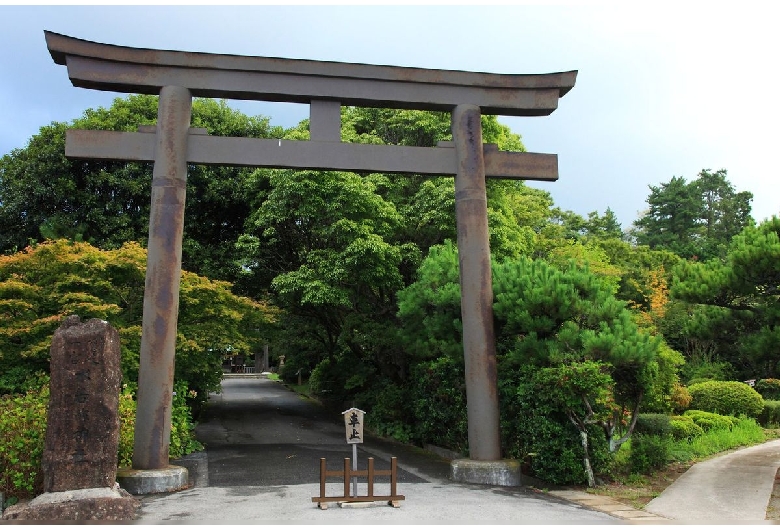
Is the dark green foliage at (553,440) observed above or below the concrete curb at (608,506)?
above

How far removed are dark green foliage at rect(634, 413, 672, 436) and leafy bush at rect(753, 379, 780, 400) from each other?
1117cm

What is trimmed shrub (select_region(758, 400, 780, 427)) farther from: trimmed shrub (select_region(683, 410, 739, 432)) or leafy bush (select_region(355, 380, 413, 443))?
leafy bush (select_region(355, 380, 413, 443))

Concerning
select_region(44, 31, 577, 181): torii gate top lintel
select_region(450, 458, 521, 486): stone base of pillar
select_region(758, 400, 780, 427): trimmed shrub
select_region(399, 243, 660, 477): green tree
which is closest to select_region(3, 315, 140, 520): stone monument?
select_region(44, 31, 577, 181): torii gate top lintel

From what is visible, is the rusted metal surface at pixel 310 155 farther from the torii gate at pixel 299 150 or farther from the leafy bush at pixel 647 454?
the leafy bush at pixel 647 454

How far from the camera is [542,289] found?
32.9ft

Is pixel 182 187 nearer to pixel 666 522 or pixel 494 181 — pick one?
pixel 666 522

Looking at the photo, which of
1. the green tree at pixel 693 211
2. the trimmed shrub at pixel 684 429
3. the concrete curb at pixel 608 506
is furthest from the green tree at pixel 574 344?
the green tree at pixel 693 211

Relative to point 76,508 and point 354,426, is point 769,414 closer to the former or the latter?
point 354,426

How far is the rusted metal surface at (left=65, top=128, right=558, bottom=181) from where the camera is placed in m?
9.71

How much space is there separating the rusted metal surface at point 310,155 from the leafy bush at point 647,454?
203 inches

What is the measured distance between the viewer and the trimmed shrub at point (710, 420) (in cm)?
1642

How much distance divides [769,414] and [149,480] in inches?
737

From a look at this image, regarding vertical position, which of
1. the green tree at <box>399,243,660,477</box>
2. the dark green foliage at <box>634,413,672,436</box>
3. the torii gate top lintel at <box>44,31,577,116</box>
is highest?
the torii gate top lintel at <box>44,31,577,116</box>

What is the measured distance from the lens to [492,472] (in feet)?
32.0
